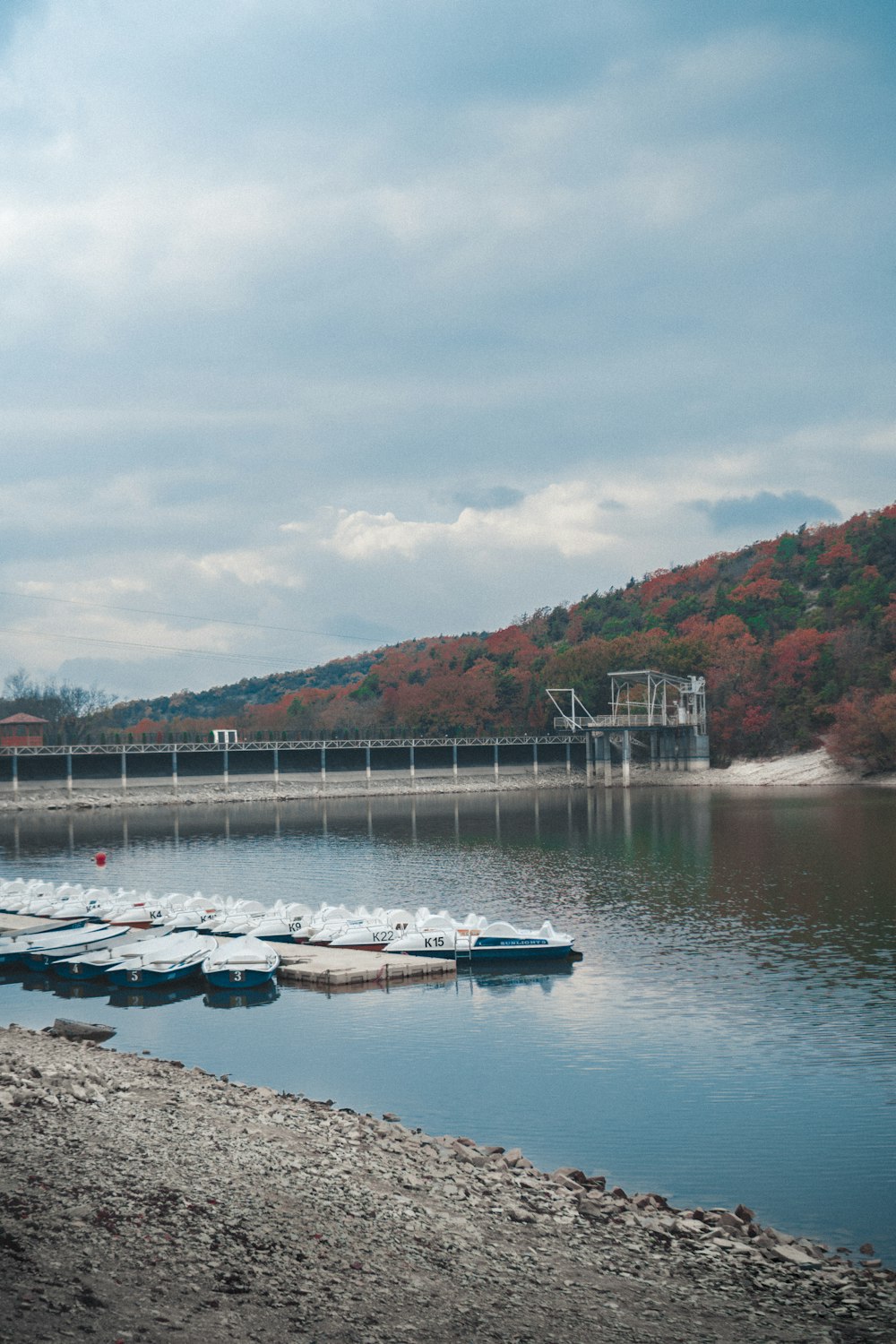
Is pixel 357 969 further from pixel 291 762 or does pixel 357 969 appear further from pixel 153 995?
pixel 291 762

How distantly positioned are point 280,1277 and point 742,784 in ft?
428

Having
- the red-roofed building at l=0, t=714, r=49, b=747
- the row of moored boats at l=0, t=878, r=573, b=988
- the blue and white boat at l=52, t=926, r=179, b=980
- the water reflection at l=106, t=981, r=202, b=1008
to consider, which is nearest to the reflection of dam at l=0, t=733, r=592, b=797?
the red-roofed building at l=0, t=714, r=49, b=747

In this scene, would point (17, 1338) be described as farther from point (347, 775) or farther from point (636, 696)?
point (636, 696)

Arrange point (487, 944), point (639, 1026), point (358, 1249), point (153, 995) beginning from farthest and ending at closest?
point (487, 944) → point (153, 995) → point (639, 1026) → point (358, 1249)

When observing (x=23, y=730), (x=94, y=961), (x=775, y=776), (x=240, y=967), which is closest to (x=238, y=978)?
(x=240, y=967)

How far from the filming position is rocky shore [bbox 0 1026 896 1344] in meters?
11.4

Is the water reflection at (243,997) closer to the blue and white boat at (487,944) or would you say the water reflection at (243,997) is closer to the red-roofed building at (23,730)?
the blue and white boat at (487,944)

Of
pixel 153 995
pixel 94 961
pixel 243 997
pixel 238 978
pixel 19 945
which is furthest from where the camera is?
pixel 19 945

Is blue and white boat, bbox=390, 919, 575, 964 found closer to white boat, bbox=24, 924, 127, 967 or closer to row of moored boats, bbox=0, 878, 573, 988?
row of moored boats, bbox=0, 878, 573, 988

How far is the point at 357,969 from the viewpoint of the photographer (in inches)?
1325

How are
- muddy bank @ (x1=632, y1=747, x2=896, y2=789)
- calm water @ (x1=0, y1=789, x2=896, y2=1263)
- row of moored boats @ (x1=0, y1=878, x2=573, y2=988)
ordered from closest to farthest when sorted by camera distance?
calm water @ (x1=0, y1=789, x2=896, y2=1263), row of moored boats @ (x1=0, y1=878, x2=573, y2=988), muddy bank @ (x1=632, y1=747, x2=896, y2=789)

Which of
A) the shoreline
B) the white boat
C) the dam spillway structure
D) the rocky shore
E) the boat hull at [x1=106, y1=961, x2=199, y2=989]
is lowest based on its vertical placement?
the shoreline

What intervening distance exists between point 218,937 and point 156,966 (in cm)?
537

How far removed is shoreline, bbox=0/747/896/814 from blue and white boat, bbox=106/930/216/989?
88.3 metres
